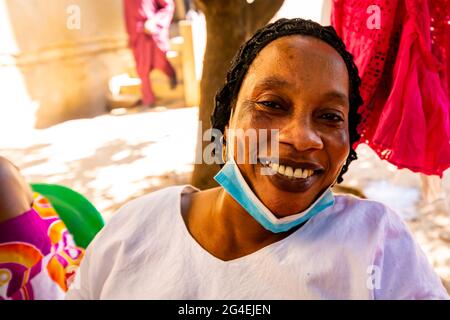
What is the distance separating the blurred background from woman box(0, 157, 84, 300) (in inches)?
60.5

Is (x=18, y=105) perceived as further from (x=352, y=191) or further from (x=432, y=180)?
(x=432, y=180)

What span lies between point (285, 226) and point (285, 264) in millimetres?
103

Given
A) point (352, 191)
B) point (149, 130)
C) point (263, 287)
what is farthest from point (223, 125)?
point (149, 130)

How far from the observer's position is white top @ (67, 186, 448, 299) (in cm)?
106

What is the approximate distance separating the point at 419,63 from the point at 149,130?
17.2 ft

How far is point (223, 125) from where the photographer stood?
4.52 ft

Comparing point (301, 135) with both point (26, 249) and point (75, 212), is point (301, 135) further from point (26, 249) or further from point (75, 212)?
point (75, 212)

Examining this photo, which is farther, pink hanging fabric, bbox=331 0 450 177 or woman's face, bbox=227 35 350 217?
pink hanging fabric, bbox=331 0 450 177

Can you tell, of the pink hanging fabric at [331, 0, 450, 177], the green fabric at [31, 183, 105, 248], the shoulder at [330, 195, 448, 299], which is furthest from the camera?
the green fabric at [31, 183, 105, 248]

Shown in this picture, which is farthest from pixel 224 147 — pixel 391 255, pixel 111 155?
pixel 111 155

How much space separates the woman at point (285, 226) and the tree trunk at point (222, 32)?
1.48m

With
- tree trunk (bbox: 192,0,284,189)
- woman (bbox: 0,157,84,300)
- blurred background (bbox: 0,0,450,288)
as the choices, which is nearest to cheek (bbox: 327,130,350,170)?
woman (bbox: 0,157,84,300)

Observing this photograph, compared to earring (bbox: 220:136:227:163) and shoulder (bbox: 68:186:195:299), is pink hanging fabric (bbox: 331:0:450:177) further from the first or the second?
shoulder (bbox: 68:186:195:299)

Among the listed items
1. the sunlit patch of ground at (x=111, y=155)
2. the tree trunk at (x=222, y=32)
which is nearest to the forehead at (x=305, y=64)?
the tree trunk at (x=222, y=32)
